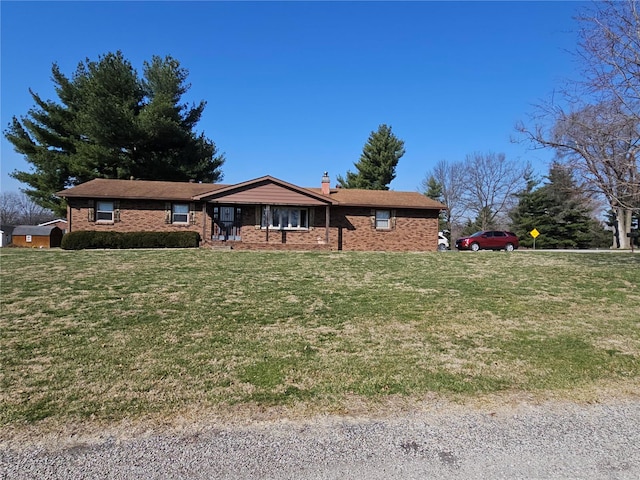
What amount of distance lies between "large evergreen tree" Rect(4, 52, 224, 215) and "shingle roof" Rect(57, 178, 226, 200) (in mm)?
4841

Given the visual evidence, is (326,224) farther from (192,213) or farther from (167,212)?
(167,212)

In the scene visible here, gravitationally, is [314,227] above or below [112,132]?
below

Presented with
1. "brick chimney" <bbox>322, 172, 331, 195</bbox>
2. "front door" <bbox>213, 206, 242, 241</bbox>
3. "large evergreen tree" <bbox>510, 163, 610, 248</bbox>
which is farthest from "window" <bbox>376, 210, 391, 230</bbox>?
"large evergreen tree" <bbox>510, 163, 610, 248</bbox>

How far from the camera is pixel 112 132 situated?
976 inches

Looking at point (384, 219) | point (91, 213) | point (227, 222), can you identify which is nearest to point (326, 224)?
point (384, 219)

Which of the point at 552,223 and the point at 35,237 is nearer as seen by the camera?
the point at 35,237

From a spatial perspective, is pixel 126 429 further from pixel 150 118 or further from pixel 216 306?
pixel 150 118

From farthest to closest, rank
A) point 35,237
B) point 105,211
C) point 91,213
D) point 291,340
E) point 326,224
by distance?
point 35,237 → point 326,224 → point 105,211 → point 91,213 → point 291,340

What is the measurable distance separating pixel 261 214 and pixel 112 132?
11.3 metres

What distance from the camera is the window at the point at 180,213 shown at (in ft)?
68.1

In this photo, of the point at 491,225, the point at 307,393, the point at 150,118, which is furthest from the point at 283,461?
the point at 491,225

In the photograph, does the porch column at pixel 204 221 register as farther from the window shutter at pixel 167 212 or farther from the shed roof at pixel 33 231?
the shed roof at pixel 33 231

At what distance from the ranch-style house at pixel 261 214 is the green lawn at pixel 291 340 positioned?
35.4ft

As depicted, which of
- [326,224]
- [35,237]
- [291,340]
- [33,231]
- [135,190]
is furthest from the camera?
[33,231]
